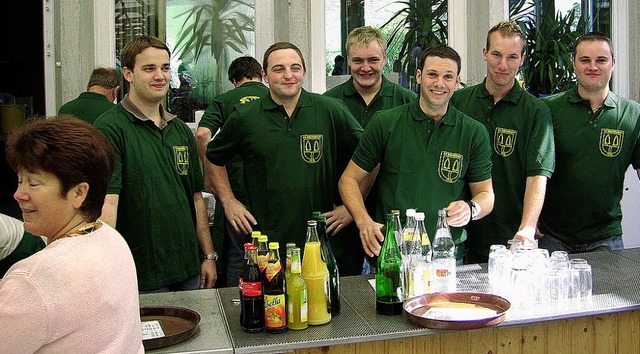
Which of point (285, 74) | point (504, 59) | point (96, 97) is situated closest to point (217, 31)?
point (96, 97)

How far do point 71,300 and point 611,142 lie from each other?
288 cm

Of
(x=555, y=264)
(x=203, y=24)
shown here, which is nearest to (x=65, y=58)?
(x=203, y=24)

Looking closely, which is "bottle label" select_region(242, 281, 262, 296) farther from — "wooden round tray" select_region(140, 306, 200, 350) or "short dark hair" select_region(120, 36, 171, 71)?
"short dark hair" select_region(120, 36, 171, 71)

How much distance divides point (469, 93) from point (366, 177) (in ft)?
2.58

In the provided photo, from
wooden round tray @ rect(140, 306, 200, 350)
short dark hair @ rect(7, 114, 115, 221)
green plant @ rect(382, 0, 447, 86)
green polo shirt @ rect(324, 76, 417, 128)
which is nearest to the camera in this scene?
short dark hair @ rect(7, 114, 115, 221)

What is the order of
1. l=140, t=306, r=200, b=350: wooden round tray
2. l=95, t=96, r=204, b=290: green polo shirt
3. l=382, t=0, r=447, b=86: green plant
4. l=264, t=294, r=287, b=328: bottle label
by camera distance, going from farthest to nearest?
l=382, t=0, r=447, b=86: green plant → l=95, t=96, r=204, b=290: green polo shirt → l=264, t=294, r=287, b=328: bottle label → l=140, t=306, r=200, b=350: wooden round tray

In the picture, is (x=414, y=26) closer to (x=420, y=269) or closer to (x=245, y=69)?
(x=245, y=69)

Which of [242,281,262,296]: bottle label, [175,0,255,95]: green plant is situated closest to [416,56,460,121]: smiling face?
[242,281,262,296]: bottle label

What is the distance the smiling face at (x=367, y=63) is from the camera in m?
3.70

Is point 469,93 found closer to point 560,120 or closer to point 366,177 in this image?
point 560,120

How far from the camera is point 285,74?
11.3 feet

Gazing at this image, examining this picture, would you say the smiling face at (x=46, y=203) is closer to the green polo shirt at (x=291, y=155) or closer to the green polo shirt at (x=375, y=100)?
the green polo shirt at (x=291, y=155)

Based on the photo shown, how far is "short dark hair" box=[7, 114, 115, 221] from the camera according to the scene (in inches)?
65.1

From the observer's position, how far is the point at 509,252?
105 inches
